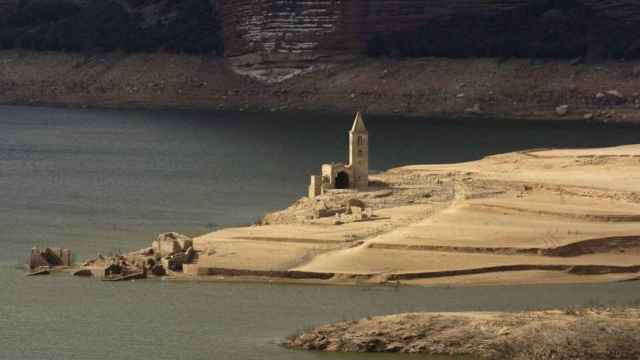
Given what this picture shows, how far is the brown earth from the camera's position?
150 metres

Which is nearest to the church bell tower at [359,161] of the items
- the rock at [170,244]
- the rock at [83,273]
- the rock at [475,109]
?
the rock at [170,244]

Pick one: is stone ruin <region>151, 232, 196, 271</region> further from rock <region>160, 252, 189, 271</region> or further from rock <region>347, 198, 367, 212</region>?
rock <region>347, 198, 367, 212</region>

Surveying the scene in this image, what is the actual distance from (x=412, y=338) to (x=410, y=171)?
3404cm

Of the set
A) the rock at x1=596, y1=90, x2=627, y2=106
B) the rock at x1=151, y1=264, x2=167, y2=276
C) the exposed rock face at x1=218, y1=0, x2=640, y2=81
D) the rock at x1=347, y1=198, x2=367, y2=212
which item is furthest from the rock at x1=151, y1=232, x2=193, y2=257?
the exposed rock face at x1=218, y1=0, x2=640, y2=81

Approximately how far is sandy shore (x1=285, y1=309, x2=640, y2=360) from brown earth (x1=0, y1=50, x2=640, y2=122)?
9359 centimetres

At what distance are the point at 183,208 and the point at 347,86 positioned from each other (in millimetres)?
75913

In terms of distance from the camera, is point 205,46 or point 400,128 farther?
point 205,46

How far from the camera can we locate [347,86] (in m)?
158

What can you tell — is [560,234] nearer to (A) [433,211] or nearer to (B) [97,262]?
(A) [433,211]

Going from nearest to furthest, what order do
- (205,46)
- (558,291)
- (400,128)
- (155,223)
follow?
(558,291) → (155,223) → (400,128) → (205,46)

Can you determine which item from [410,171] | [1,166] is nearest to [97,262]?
[410,171]

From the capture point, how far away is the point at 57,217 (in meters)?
78.8

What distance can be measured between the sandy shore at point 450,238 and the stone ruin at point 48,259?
3783mm

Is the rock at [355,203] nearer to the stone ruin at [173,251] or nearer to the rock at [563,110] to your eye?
the stone ruin at [173,251]
